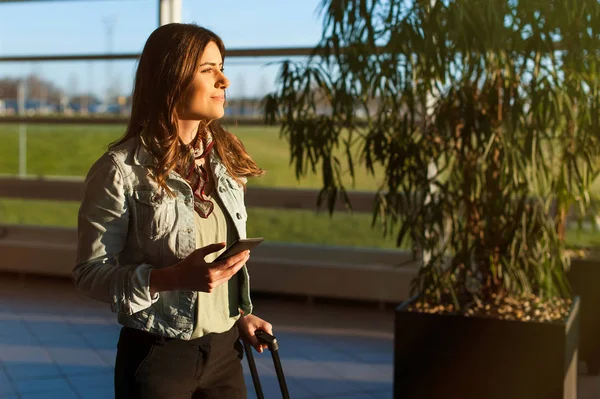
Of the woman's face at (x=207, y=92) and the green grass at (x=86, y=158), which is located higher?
the woman's face at (x=207, y=92)

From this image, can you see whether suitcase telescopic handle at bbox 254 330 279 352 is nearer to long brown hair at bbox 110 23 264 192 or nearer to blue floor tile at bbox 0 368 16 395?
long brown hair at bbox 110 23 264 192

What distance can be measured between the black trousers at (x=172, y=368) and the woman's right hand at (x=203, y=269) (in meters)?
0.17

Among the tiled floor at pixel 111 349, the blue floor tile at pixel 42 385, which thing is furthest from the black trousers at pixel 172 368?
the blue floor tile at pixel 42 385

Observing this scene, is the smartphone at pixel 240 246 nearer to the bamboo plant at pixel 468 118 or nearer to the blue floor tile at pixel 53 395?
the bamboo plant at pixel 468 118

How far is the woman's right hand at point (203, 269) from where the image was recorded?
1.33 meters

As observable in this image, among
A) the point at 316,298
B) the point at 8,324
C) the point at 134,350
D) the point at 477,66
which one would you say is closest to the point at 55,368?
the point at 8,324

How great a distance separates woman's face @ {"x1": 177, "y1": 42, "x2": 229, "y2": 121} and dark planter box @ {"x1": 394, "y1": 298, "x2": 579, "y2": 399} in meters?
1.78

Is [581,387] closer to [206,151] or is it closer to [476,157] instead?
[476,157]

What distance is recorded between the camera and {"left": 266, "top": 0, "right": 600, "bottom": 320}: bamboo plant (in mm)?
2932

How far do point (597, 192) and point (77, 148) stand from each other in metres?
5.20

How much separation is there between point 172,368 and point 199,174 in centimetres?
38

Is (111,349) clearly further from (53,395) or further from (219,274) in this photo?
(219,274)

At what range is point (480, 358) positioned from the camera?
3.02m

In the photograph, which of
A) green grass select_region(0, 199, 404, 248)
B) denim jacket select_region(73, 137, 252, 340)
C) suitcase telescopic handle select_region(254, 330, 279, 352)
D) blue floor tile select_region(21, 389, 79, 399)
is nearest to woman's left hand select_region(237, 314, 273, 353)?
suitcase telescopic handle select_region(254, 330, 279, 352)
